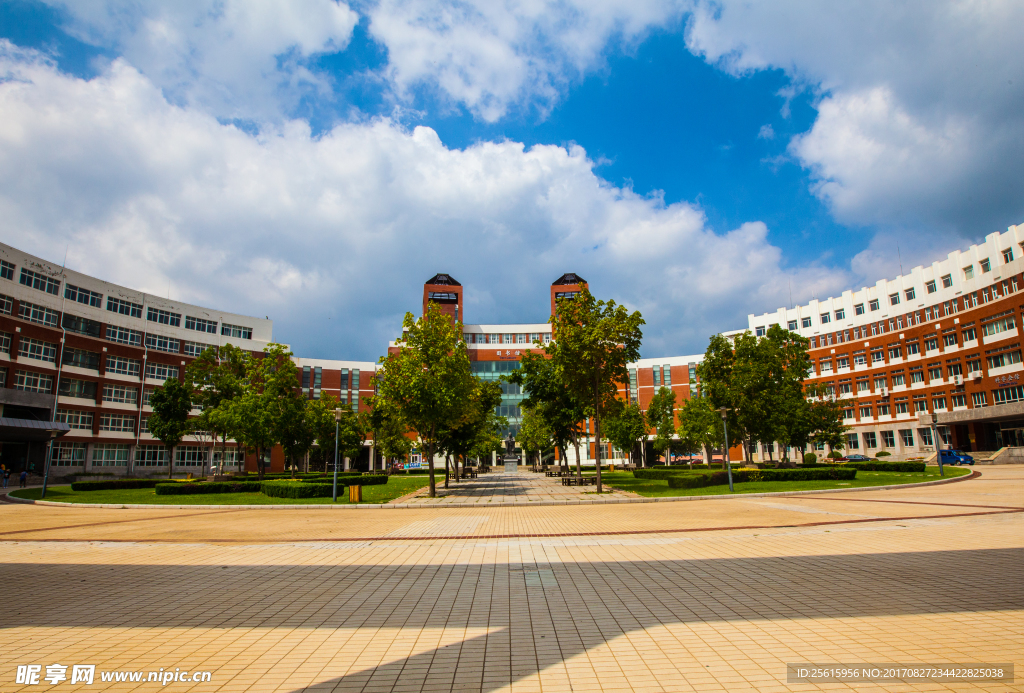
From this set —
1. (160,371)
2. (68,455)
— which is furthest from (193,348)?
(68,455)

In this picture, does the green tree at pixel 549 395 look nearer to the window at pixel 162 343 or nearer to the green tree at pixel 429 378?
the green tree at pixel 429 378

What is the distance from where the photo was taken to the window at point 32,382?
4912cm

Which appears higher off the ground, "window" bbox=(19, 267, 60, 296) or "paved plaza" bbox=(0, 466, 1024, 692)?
"window" bbox=(19, 267, 60, 296)

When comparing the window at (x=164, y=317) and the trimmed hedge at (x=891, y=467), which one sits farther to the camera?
the window at (x=164, y=317)

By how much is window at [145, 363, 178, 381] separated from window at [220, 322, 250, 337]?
9184mm

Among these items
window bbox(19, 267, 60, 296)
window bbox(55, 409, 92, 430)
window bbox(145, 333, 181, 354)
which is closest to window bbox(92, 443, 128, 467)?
window bbox(55, 409, 92, 430)

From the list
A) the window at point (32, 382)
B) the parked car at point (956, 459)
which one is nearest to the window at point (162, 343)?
the window at point (32, 382)

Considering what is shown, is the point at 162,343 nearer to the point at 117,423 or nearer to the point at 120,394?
the point at 120,394

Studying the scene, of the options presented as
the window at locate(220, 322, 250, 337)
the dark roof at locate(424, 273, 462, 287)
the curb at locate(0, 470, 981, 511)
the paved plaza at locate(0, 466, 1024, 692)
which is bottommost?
the curb at locate(0, 470, 981, 511)

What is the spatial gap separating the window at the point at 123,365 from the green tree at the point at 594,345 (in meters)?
56.8

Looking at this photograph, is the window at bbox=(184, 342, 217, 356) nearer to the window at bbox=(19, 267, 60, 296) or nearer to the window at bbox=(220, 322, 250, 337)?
the window at bbox=(220, 322, 250, 337)

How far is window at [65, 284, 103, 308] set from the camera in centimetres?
5651

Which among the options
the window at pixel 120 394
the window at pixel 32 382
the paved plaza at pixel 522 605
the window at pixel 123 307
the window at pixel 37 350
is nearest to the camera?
the paved plaza at pixel 522 605

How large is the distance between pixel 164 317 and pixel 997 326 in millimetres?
95507
